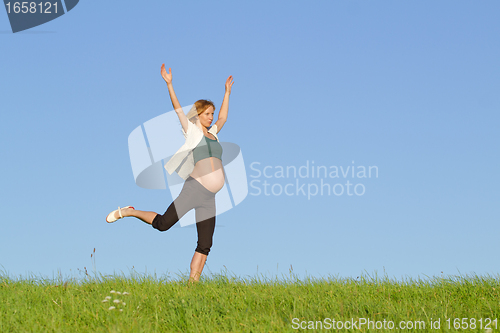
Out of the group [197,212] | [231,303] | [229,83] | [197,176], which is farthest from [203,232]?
[229,83]

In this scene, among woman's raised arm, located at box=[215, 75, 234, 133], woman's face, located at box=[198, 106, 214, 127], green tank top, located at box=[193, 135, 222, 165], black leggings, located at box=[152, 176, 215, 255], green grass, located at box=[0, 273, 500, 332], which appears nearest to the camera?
green grass, located at box=[0, 273, 500, 332]

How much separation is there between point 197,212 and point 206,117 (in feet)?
5.35

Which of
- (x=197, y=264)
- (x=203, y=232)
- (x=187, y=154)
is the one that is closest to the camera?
(x=197, y=264)

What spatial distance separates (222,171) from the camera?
7.53 metres

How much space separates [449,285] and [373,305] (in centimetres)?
241

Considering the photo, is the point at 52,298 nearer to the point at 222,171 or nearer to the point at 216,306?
the point at 216,306

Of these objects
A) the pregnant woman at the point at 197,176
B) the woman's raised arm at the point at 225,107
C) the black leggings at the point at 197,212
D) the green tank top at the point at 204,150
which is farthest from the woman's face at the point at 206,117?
the black leggings at the point at 197,212

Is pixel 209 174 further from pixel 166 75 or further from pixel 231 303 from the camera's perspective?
pixel 231 303

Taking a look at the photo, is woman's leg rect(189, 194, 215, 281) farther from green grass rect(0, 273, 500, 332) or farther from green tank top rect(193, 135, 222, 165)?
green tank top rect(193, 135, 222, 165)

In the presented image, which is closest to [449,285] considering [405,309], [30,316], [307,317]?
[405,309]

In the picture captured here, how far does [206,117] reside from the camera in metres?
7.65

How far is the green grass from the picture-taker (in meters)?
4.99

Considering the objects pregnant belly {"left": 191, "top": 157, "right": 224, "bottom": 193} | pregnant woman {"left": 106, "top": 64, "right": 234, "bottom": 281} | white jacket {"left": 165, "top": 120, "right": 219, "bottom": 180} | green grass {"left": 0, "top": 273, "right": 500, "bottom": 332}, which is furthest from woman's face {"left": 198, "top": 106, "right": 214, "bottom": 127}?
green grass {"left": 0, "top": 273, "right": 500, "bottom": 332}

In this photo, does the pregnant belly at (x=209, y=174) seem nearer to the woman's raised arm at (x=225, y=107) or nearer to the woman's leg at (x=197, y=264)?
the woman's raised arm at (x=225, y=107)
